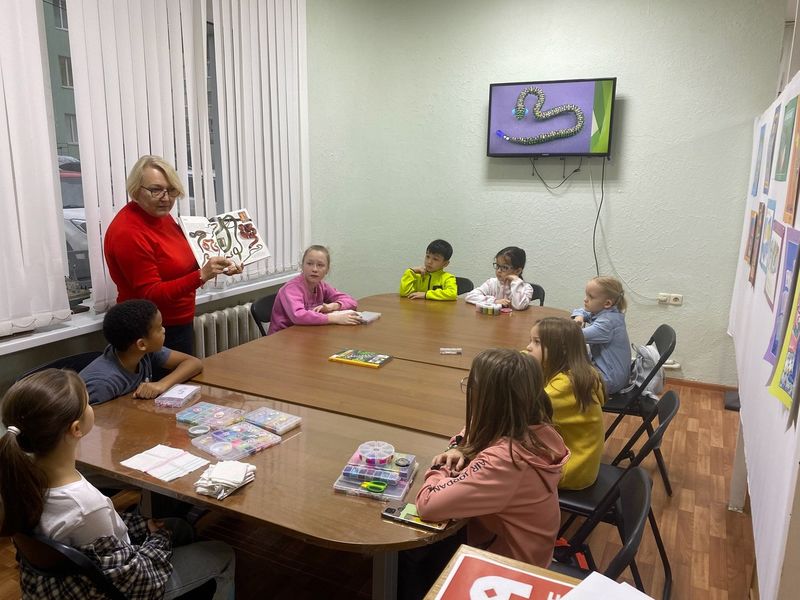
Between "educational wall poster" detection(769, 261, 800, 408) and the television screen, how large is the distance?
2.95 m

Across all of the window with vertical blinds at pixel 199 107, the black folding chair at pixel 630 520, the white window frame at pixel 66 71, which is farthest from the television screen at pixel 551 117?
the black folding chair at pixel 630 520

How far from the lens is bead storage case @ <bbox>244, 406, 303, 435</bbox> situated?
171cm

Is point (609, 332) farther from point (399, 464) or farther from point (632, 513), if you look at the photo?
point (399, 464)

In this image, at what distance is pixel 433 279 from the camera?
3.87m

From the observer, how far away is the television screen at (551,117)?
4133 millimetres

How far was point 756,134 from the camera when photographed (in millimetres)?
3617

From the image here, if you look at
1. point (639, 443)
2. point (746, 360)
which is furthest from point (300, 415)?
point (639, 443)

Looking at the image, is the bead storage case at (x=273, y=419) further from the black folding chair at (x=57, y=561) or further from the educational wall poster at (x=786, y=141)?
the educational wall poster at (x=786, y=141)

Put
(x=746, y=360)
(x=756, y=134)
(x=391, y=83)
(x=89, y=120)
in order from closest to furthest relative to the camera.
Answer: (x=746, y=360)
(x=89, y=120)
(x=756, y=134)
(x=391, y=83)

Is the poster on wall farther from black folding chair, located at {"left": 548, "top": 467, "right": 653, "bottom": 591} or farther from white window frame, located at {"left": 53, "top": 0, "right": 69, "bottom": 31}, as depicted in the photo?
white window frame, located at {"left": 53, "top": 0, "right": 69, "bottom": 31}

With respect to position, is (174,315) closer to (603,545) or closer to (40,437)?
(40,437)

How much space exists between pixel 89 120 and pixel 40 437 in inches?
76.8

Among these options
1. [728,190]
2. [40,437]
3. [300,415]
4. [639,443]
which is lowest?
[639,443]

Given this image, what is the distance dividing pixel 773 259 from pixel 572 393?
878mm
